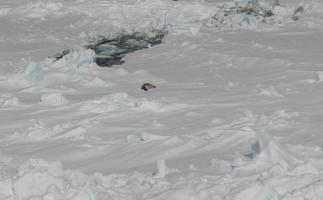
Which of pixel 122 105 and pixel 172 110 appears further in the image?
pixel 122 105

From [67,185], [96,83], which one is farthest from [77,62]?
[67,185]

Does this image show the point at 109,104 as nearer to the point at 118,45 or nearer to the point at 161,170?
the point at 161,170

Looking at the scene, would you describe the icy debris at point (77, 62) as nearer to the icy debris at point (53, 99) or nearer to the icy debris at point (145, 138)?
the icy debris at point (53, 99)

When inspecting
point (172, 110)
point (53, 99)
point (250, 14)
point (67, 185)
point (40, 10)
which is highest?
point (40, 10)

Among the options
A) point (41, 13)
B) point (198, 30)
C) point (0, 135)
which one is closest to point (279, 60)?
point (198, 30)

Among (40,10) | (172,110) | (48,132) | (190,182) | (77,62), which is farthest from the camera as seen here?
(40,10)

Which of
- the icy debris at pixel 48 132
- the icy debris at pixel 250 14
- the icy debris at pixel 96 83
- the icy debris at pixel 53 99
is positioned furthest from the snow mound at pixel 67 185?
the icy debris at pixel 250 14
